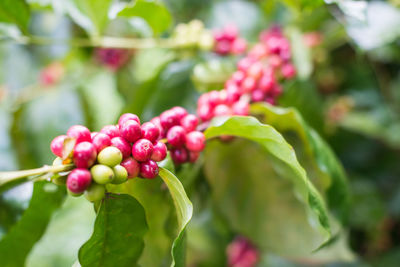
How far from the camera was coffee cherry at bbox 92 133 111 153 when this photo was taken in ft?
1.69

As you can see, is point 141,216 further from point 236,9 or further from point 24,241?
point 236,9

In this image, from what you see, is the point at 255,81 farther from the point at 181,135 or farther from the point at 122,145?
the point at 122,145

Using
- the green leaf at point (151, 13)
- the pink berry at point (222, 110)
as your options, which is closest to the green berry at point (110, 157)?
the pink berry at point (222, 110)

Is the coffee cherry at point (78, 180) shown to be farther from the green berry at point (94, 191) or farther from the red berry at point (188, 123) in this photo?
the red berry at point (188, 123)

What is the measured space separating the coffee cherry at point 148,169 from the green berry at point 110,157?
0.15ft

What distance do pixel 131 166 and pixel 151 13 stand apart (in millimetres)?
504

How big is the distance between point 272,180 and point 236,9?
768mm

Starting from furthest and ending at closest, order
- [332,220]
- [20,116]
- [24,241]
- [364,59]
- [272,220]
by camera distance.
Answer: [364,59] < [20,116] < [272,220] < [332,220] < [24,241]

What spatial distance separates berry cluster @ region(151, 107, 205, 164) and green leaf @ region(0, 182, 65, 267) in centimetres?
21

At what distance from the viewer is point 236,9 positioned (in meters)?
1.39

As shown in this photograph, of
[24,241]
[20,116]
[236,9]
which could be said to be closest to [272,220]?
[24,241]

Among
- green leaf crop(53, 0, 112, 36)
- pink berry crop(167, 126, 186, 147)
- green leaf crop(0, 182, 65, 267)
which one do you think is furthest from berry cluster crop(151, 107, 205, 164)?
green leaf crop(53, 0, 112, 36)

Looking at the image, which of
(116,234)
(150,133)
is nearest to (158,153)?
(150,133)

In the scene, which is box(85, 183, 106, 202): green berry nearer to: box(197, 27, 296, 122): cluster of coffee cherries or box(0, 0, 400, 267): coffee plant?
box(0, 0, 400, 267): coffee plant
